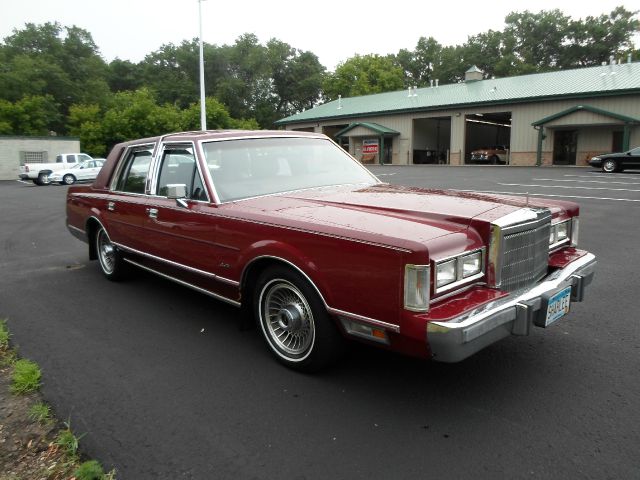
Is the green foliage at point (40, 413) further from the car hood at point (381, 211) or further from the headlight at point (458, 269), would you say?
the headlight at point (458, 269)

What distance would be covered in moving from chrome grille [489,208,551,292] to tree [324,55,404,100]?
205 feet

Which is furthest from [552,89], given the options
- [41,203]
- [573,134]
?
[41,203]

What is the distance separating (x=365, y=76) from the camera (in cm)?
6347

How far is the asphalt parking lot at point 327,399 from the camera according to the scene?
2.58 metres

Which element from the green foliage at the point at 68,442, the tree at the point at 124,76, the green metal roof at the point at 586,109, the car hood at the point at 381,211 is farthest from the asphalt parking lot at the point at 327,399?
the tree at the point at 124,76

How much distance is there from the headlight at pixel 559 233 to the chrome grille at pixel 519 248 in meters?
0.40

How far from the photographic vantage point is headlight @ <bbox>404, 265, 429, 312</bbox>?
2.71 metres

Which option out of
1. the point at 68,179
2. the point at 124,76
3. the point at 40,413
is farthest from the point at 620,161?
the point at 124,76

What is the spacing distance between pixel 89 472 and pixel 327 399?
1401 mm

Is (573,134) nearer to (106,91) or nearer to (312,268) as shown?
(312,268)

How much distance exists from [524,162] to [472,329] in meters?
33.8

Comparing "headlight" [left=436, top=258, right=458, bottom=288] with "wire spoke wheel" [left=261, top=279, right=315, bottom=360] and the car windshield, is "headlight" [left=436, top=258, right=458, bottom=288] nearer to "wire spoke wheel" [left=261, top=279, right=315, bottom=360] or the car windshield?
"wire spoke wheel" [left=261, top=279, right=315, bottom=360]

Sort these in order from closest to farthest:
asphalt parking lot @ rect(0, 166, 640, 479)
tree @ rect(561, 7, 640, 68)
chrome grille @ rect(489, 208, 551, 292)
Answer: asphalt parking lot @ rect(0, 166, 640, 479) < chrome grille @ rect(489, 208, 551, 292) < tree @ rect(561, 7, 640, 68)

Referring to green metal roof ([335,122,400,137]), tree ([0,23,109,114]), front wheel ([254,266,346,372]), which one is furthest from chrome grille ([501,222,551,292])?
tree ([0,23,109,114])
